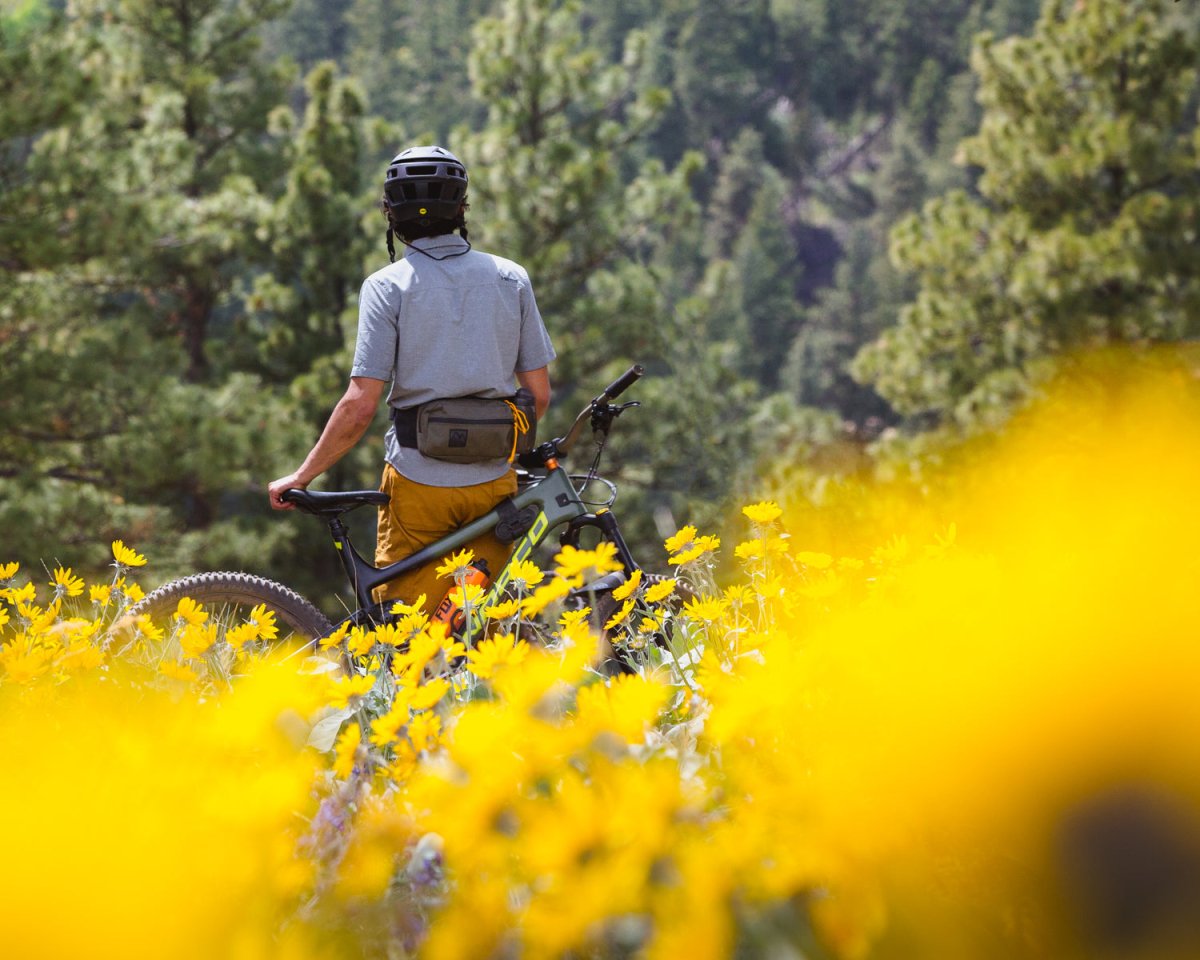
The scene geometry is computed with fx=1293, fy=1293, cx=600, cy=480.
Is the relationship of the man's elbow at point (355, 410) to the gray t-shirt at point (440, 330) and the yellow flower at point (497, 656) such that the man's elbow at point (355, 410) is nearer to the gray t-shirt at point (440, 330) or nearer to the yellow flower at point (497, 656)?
the gray t-shirt at point (440, 330)

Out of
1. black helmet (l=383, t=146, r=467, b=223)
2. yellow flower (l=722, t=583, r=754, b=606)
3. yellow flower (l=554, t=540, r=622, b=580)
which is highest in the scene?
black helmet (l=383, t=146, r=467, b=223)

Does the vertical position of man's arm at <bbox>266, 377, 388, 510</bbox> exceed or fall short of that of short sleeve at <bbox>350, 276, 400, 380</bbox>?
it falls short

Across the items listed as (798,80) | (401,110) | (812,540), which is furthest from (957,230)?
(798,80)

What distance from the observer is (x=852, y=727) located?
1.45 metres

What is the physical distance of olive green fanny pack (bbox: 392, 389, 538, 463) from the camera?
10.5 feet

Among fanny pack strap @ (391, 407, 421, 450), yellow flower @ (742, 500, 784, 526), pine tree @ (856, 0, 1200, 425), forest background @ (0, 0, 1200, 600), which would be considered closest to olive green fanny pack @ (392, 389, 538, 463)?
fanny pack strap @ (391, 407, 421, 450)

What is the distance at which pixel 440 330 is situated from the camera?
3154 mm

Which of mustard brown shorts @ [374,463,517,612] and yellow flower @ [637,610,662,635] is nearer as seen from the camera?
yellow flower @ [637,610,662,635]

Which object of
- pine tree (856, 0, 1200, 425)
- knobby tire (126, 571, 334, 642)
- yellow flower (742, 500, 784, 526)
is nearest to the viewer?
yellow flower (742, 500, 784, 526)

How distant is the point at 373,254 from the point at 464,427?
11.8 metres

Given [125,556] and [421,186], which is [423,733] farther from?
[421,186]

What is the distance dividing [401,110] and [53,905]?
238 ft

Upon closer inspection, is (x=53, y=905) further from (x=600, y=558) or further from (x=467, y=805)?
(x=600, y=558)

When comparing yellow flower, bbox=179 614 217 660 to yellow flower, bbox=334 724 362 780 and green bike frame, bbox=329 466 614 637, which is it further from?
green bike frame, bbox=329 466 614 637
